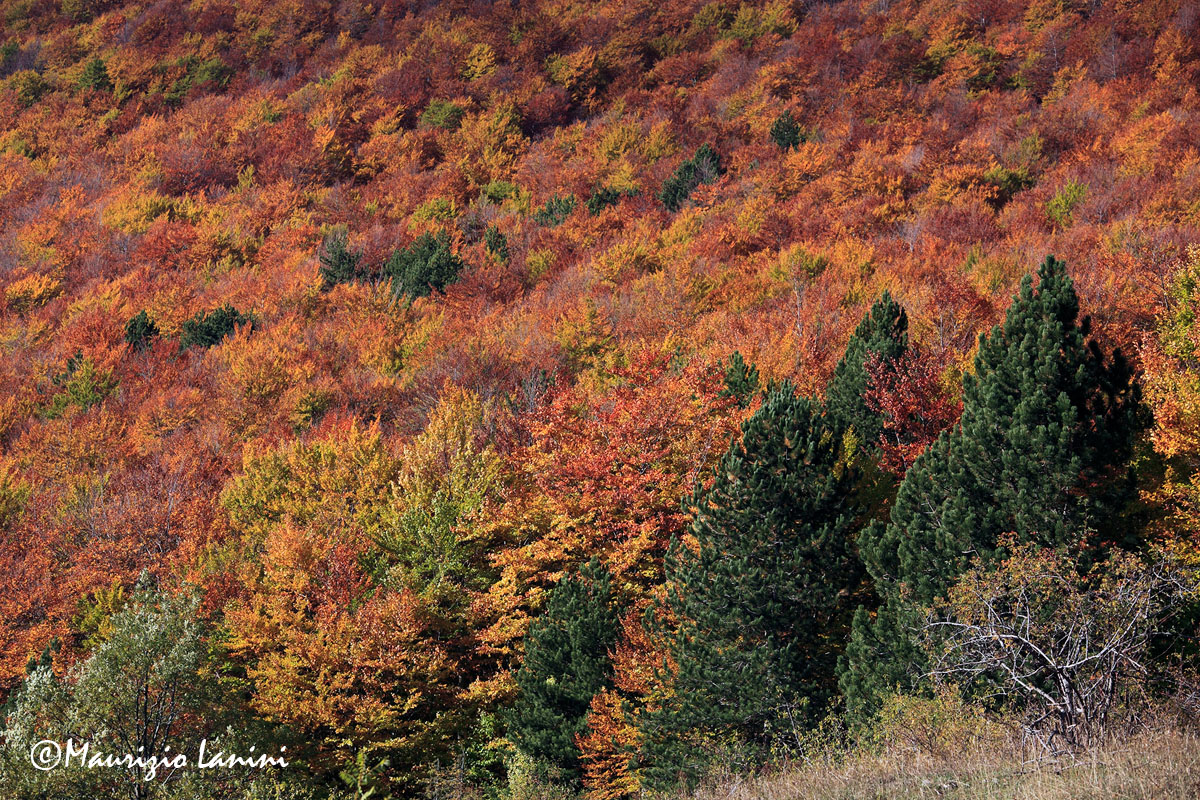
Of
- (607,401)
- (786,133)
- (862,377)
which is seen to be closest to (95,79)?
(786,133)

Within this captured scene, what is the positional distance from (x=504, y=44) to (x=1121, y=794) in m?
96.3

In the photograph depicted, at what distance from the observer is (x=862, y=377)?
1073 inches

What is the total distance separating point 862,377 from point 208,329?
37.8 meters

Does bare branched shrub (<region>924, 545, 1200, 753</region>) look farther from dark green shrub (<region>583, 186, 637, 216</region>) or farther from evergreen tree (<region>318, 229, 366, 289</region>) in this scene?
dark green shrub (<region>583, 186, 637, 216</region>)

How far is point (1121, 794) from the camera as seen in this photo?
9117 mm

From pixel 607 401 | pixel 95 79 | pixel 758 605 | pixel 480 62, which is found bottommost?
pixel 607 401

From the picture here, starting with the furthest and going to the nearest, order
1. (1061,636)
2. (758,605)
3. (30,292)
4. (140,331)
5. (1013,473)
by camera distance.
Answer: (30,292), (140,331), (758,605), (1013,473), (1061,636)

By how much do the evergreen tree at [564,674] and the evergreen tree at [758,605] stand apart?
1.97 meters

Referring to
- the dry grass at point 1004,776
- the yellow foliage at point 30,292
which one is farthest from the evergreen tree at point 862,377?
the yellow foliage at point 30,292

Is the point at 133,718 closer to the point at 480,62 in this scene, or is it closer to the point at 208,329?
the point at 208,329

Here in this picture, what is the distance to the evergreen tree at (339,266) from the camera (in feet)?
194

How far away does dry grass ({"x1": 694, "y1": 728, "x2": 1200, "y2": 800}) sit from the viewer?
9.38m

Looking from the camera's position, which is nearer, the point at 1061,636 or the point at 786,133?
the point at 1061,636

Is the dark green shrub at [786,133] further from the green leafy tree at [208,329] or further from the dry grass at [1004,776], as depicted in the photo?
the dry grass at [1004,776]
